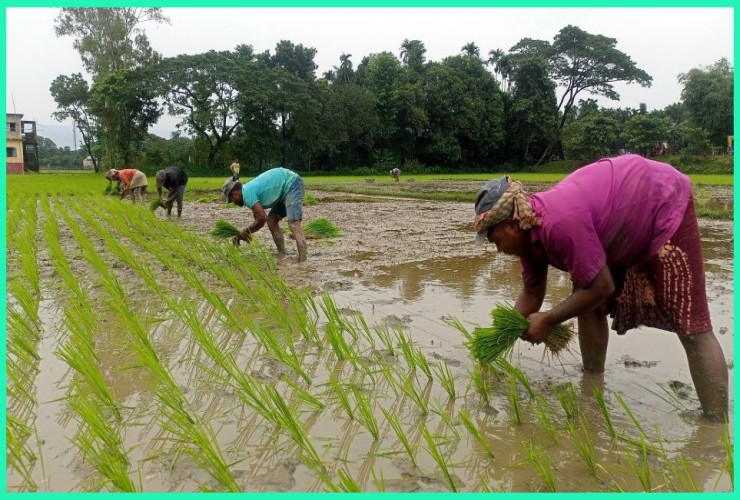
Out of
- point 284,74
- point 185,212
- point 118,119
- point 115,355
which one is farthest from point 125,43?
point 115,355

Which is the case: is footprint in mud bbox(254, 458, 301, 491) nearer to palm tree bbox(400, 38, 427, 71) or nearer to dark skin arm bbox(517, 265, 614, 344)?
dark skin arm bbox(517, 265, 614, 344)

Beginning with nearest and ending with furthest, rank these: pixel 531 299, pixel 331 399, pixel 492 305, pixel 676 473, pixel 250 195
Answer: pixel 676 473 → pixel 331 399 → pixel 531 299 → pixel 492 305 → pixel 250 195

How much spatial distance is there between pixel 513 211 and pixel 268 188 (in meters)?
3.39

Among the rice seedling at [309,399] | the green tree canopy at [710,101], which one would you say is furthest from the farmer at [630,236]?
the green tree canopy at [710,101]

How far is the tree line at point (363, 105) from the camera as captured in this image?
81.4 ft

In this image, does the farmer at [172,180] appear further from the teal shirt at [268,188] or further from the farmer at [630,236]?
the farmer at [630,236]

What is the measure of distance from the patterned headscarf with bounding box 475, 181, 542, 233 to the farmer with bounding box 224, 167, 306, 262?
Result: 3244 mm

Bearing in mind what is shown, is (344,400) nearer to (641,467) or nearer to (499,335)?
(499,335)

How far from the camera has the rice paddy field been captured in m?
1.65

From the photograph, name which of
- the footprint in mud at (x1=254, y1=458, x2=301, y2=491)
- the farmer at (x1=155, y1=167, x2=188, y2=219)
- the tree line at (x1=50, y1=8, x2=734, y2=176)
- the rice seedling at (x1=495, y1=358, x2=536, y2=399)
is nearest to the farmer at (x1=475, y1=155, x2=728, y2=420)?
the rice seedling at (x1=495, y1=358, x2=536, y2=399)

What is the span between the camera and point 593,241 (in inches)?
72.6

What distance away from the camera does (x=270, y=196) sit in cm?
502

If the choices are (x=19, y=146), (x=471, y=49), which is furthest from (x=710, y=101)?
(x=19, y=146)

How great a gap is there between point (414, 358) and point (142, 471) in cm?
123
